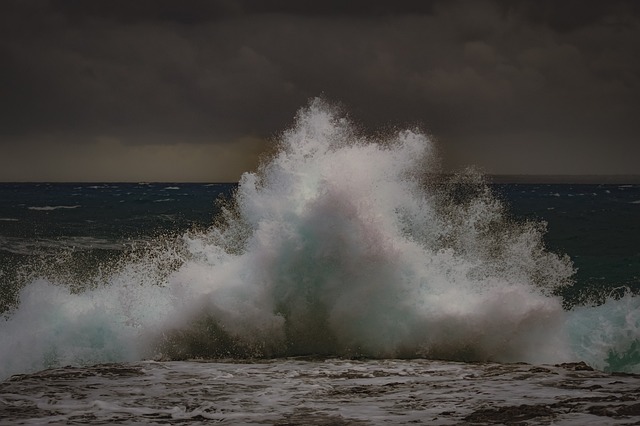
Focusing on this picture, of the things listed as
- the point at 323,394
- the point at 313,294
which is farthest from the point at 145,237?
the point at 323,394

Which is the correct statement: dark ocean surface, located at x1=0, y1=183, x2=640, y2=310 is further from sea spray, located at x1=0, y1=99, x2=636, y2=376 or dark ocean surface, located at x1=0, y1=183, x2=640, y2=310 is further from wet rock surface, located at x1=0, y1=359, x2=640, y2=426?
wet rock surface, located at x1=0, y1=359, x2=640, y2=426

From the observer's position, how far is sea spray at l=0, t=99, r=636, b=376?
1098 centimetres

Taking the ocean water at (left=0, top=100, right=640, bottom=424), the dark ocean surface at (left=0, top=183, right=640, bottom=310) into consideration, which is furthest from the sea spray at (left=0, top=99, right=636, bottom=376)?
the dark ocean surface at (left=0, top=183, right=640, bottom=310)

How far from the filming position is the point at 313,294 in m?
11.4

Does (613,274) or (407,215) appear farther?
(613,274)

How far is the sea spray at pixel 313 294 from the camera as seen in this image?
1098cm

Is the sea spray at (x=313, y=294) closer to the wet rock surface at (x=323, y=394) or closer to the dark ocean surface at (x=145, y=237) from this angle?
the wet rock surface at (x=323, y=394)

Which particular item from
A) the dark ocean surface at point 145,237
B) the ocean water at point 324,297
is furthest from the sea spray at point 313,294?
the dark ocean surface at point 145,237

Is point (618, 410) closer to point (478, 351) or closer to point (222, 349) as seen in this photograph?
point (478, 351)

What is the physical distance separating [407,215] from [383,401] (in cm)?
632

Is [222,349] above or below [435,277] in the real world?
below

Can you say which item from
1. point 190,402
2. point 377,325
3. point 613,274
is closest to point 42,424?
point 190,402

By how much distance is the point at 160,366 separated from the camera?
9.48m

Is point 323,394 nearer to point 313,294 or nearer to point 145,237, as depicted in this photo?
point 313,294
